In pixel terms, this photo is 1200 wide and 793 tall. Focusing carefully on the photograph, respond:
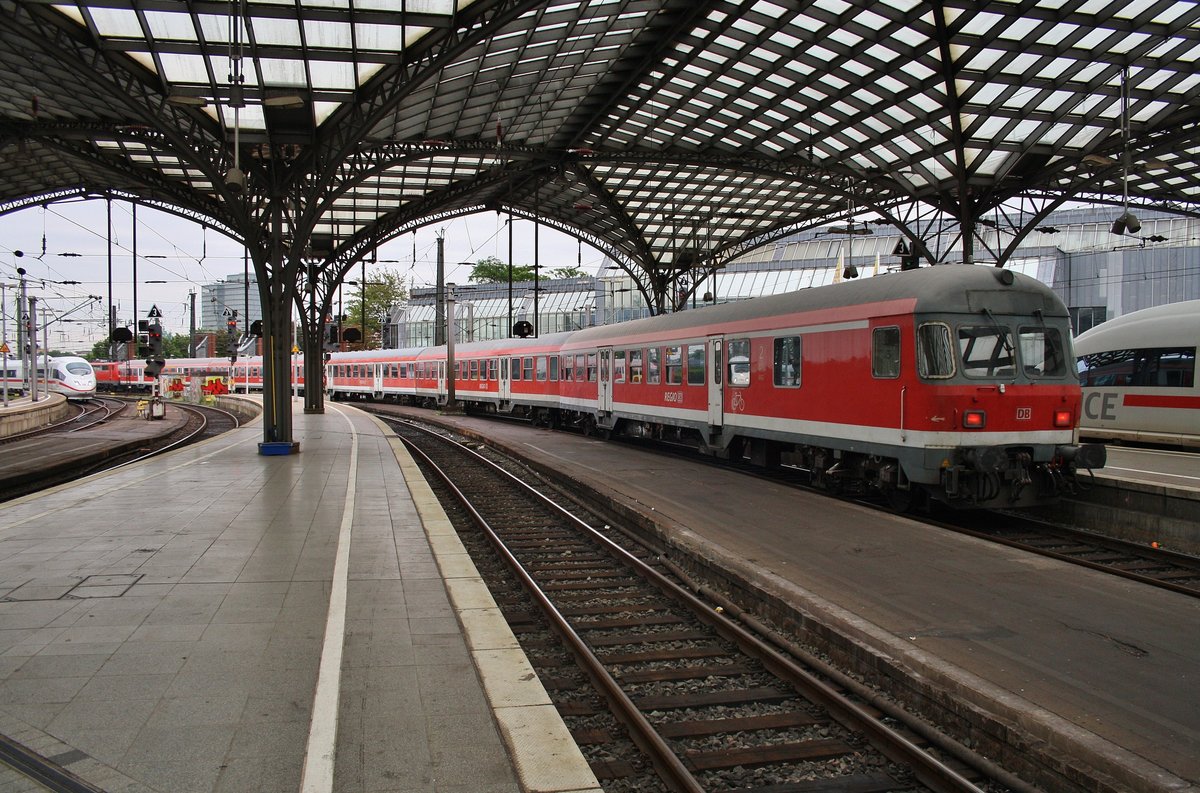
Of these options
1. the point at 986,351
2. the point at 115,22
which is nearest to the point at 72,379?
the point at 115,22

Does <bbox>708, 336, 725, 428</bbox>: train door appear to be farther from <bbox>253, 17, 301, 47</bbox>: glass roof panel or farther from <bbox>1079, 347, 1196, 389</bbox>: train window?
<bbox>253, 17, 301, 47</bbox>: glass roof panel

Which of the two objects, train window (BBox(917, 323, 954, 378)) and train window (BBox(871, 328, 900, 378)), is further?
train window (BBox(871, 328, 900, 378))

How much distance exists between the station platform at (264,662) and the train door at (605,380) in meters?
11.7

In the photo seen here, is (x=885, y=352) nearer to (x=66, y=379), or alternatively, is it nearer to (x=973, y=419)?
(x=973, y=419)

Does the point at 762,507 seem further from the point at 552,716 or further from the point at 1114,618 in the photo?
the point at 552,716

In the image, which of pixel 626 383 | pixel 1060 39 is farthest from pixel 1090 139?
pixel 626 383

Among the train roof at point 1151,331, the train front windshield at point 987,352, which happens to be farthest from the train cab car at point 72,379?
the train front windshield at point 987,352

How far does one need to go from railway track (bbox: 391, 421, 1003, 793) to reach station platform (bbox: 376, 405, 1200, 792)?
1.45ft

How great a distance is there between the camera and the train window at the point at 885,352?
35.4 ft

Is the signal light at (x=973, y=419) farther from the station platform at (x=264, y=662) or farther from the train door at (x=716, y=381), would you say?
the station platform at (x=264, y=662)

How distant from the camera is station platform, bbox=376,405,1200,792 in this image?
4410mm

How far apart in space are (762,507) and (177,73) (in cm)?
1611

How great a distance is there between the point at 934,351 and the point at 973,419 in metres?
0.95

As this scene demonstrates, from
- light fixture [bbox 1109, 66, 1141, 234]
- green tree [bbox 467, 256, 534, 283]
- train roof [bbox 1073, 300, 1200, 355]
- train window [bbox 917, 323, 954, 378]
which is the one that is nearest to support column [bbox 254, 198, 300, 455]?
train window [bbox 917, 323, 954, 378]
